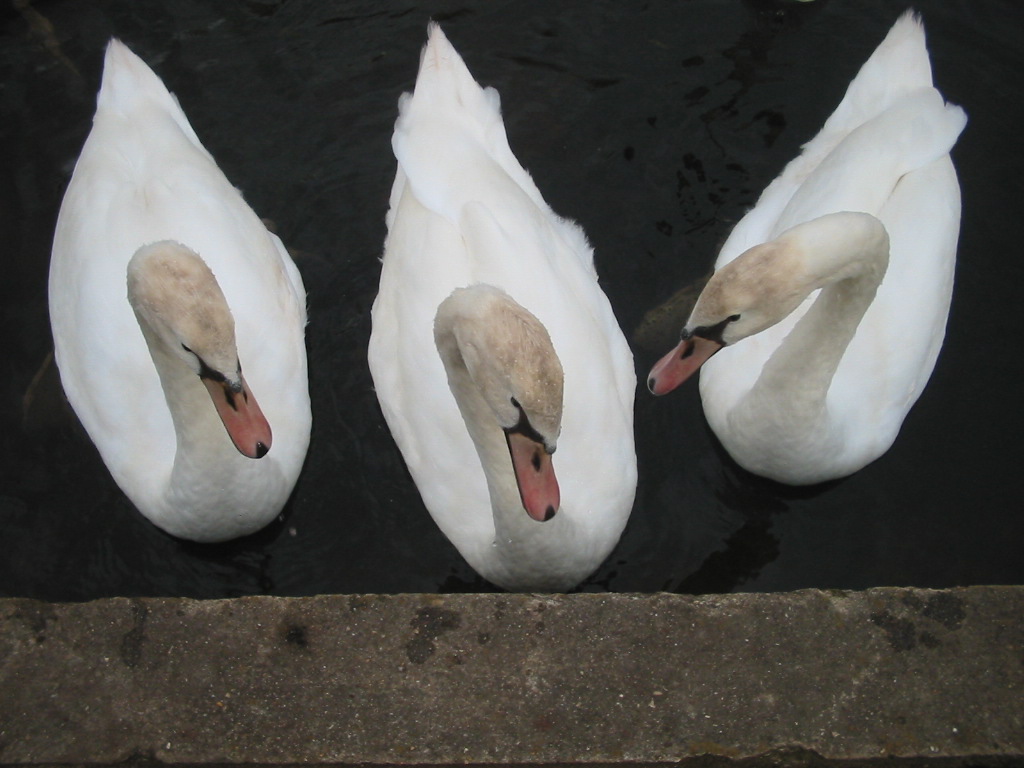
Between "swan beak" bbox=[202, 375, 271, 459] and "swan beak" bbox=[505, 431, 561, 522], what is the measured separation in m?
1.15

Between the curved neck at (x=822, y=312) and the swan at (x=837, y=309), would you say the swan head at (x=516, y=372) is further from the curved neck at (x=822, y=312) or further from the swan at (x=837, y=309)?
the curved neck at (x=822, y=312)

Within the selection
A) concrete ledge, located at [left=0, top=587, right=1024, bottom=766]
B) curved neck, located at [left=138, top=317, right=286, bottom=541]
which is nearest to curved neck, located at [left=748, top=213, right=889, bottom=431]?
concrete ledge, located at [left=0, top=587, right=1024, bottom=766]

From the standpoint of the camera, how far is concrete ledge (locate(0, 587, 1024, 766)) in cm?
379

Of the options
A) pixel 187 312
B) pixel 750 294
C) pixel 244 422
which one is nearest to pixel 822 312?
pixel 750 294

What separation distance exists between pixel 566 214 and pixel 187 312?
329cm

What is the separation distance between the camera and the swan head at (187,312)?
4.23m

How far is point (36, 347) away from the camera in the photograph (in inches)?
256

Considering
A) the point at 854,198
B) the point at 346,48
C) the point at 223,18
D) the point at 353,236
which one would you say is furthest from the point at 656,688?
the point at 223,18

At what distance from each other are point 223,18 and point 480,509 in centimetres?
475

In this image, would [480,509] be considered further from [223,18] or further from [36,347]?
[223,18]

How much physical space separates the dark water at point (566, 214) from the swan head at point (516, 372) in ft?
5.22

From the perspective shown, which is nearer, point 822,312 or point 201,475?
point 822,312

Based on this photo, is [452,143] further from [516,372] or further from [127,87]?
[516,372]

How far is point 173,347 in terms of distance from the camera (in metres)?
4.42
